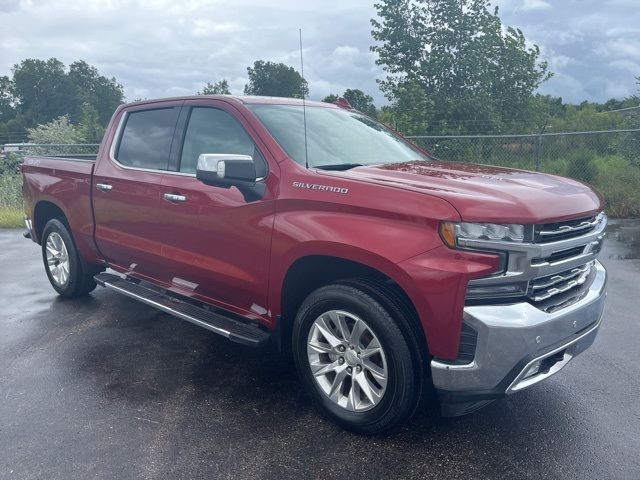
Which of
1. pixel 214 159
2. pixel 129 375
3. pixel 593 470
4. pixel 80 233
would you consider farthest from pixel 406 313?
pixel 80 233

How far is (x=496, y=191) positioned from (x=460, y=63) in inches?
592

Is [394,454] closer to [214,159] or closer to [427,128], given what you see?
[214,159]

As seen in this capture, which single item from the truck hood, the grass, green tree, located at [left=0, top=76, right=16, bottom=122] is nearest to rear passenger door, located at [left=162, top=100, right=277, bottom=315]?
the truck hood

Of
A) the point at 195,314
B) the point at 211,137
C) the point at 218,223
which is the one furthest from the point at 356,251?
the point at 211,137

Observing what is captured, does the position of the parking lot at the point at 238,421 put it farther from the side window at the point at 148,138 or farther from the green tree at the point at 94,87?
the green tree at the point at 94,87

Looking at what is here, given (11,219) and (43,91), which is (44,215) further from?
(43,91)

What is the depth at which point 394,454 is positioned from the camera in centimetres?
302

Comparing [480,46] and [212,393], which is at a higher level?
[480,46]

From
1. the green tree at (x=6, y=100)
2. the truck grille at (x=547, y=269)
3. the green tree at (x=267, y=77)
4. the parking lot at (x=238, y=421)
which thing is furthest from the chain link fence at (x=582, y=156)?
the green tree at (x=6, y=100)

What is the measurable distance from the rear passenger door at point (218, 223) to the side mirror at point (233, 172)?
2.6 inches

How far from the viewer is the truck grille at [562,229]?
2.83m

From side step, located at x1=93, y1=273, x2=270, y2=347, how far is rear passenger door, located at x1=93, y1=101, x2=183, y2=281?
5.6 inches

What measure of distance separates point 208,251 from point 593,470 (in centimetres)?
263

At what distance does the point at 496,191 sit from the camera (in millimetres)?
2945
